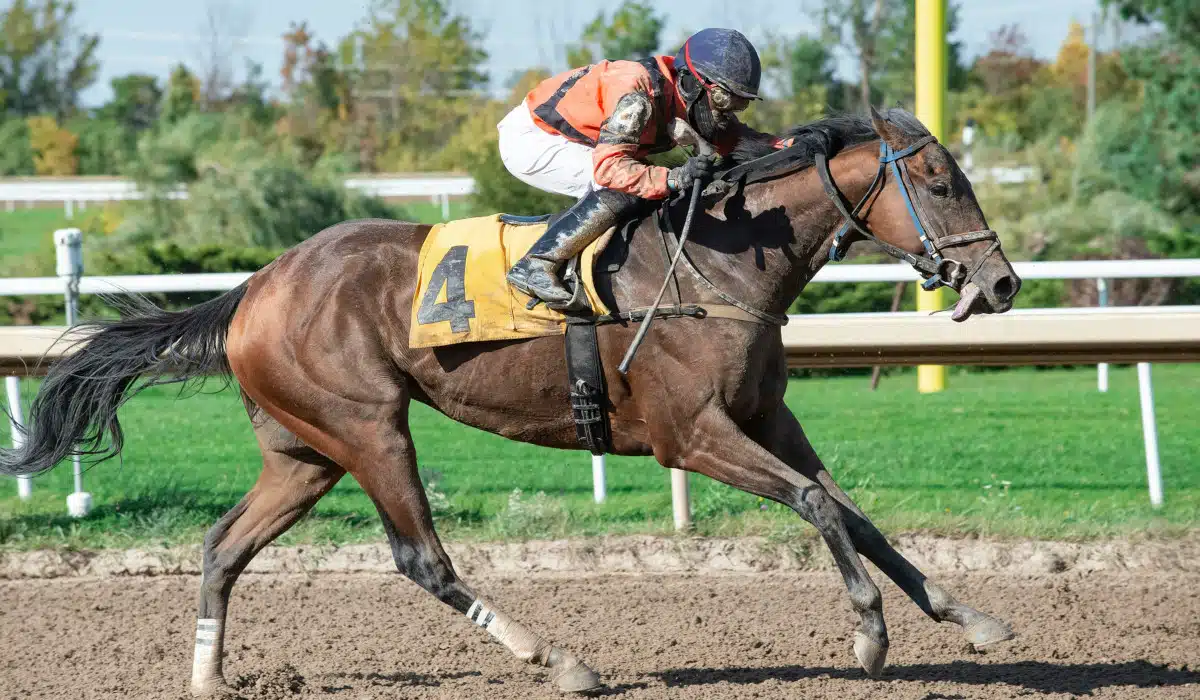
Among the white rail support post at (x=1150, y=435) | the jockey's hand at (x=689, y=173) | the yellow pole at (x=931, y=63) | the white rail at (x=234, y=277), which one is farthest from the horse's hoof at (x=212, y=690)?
the yellow pole at (x=931, y=63)

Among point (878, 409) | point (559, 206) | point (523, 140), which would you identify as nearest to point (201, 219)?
point (559, 206)

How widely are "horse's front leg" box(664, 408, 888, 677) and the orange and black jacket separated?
2.45 ft

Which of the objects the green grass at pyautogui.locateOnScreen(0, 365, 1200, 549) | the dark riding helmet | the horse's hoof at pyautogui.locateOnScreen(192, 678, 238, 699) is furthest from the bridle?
the horse's hoof at pyautogui.locateOnScreen(192, 678, 238, 699)

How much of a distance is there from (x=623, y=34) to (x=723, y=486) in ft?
104

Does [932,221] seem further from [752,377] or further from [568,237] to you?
Answer: [568,237]

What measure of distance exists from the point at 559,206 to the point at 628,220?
38.4 ft

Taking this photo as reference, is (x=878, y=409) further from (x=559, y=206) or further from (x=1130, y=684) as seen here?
(x=559, y=206)

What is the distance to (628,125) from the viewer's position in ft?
12.7

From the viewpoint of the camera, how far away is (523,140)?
438 centimetres

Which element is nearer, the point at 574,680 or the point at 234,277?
the point at 574,680

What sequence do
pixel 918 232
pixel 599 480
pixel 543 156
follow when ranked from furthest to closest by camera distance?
pixel 599 480, pixel 543 156, pixel 918 232

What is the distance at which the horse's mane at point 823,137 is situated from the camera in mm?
4090

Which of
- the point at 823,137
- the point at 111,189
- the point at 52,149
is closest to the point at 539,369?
the point at 823,137

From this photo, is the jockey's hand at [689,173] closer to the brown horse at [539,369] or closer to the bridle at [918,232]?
the brown horse at [539,369]
